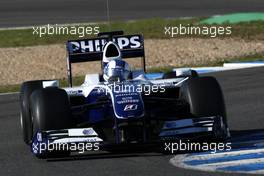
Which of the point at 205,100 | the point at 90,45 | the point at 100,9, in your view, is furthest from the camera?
the point at 100,9

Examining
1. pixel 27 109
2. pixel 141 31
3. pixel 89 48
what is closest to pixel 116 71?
pixel 89 48

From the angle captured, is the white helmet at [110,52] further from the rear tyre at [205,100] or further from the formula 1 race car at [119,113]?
the rear tyre at [205,100]

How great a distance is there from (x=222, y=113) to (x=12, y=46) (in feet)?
45.9

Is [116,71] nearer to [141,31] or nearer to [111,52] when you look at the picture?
[111,52]

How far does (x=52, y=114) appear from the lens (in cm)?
1038

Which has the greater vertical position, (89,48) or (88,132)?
(89,48)

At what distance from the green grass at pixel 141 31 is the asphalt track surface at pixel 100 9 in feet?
5.56

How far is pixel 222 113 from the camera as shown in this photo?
34.9 ft

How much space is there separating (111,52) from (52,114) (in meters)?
1.70

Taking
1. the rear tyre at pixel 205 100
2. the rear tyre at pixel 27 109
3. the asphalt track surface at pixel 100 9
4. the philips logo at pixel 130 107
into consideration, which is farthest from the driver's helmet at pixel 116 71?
the asphalt track surface at pixel 100 9

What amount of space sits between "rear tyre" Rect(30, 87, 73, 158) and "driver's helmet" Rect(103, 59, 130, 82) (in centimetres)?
105

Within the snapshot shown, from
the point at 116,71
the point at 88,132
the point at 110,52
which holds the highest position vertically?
the point at 110,52

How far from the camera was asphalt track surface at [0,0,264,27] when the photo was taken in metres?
29.0

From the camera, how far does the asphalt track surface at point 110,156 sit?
9477 mm
